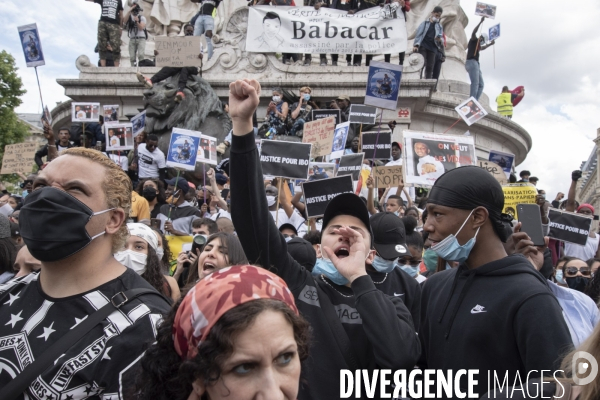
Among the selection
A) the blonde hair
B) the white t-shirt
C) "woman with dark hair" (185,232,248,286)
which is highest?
the blonde hair

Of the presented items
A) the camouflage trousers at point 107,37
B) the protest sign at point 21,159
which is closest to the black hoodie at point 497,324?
the protest sign at point 21,159

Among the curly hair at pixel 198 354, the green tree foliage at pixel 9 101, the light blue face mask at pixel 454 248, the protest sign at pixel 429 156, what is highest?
the curly hair at pixel 198 354

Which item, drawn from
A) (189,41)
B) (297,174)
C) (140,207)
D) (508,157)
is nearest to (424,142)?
(297,174)

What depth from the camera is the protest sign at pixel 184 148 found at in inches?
410

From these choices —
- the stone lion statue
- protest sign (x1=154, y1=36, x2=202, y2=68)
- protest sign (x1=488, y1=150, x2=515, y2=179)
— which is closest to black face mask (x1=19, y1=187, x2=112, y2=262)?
protest sign (x1=488, y1=150, x2=515, y2=179)

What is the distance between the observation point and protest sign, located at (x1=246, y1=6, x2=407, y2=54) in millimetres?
16469

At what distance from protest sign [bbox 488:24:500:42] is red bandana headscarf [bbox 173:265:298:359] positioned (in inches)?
848

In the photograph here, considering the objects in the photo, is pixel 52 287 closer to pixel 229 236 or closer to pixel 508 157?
pixel 229 236

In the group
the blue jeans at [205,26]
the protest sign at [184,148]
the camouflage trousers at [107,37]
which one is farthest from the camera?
the camouflage trousers at [107,37]

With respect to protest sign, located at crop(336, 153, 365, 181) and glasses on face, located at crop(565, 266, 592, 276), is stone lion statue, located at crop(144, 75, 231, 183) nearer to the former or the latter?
protest sign, located at crop(336, 153, 365, 181)

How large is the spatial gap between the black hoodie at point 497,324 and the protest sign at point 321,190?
338 centimetres

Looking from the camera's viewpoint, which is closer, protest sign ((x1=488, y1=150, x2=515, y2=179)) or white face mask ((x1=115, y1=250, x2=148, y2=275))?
white face mask ((x1=115, y1=250, x2=148, y2=275))

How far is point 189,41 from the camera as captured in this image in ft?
45.3

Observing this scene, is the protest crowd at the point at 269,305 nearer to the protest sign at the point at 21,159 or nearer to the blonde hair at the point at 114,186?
the blonde hair at the point at 114,186
